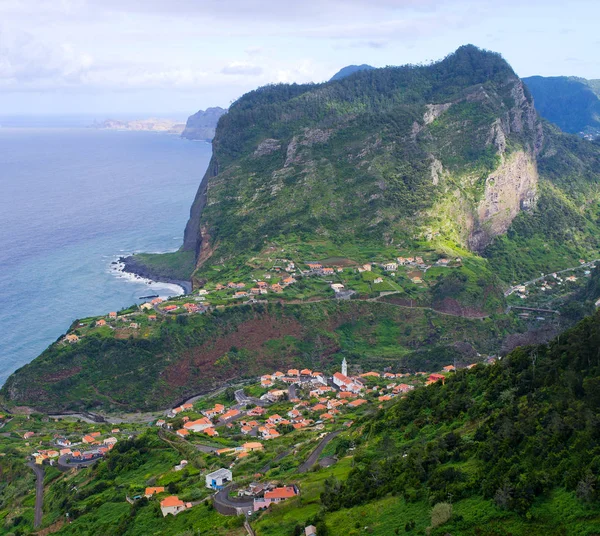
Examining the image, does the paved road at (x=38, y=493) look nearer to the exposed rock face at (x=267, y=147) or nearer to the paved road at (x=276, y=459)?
the paved road at (x=276, y=459)

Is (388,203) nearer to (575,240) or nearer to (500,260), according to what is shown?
(500,260)

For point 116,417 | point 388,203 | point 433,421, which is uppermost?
point 388,203

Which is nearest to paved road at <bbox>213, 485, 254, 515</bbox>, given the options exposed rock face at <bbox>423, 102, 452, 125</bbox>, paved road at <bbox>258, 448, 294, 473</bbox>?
paved road at <bbox>258, 448, 294, 473</bbox>

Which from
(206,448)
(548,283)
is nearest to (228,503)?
(206,448)

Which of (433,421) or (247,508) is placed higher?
(433,421)

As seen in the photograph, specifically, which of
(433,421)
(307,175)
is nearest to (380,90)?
(307,175)

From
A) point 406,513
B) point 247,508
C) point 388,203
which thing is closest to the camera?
point 406,513
